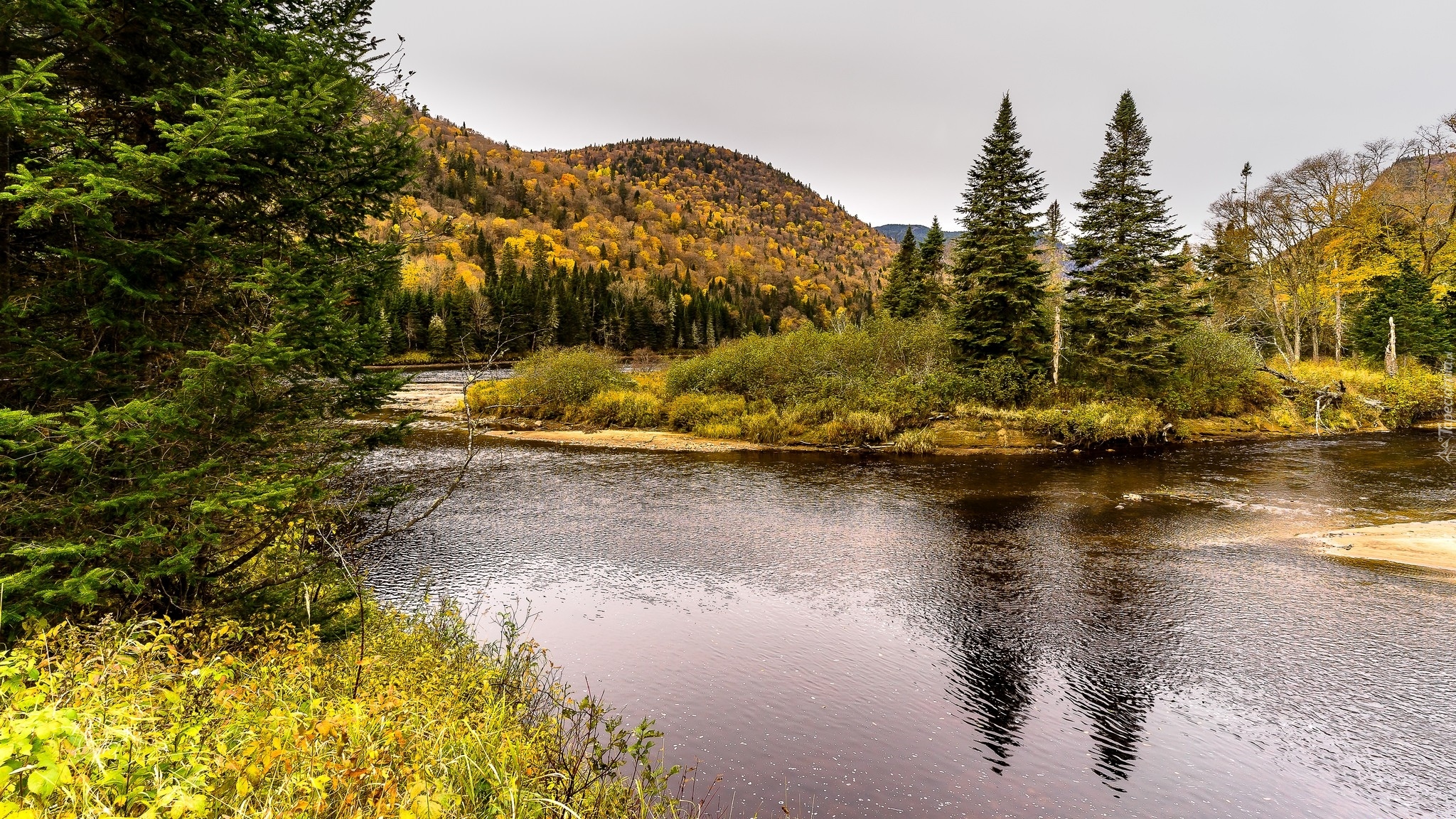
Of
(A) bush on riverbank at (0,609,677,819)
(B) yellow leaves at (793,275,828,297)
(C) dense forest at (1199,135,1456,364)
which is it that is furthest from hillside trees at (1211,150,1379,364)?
(B) yellow leaves at (793,275,828,297)

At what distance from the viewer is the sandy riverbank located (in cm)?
1128

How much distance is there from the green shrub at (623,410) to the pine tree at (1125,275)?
19.3 meters

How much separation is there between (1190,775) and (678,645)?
19.9ft

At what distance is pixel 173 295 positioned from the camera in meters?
5.18

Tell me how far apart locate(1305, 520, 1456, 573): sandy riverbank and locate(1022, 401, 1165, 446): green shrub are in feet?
35.8

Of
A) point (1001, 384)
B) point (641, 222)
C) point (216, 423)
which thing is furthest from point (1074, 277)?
point (641, 222)

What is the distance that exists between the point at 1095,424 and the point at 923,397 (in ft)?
21.5

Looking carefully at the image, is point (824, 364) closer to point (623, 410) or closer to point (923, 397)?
point (923, 397)

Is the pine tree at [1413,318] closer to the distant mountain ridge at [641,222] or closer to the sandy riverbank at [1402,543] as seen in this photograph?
the sandy riverbank at [1402,543]

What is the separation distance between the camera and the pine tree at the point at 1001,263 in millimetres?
25062

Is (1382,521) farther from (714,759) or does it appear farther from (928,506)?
(714,759)

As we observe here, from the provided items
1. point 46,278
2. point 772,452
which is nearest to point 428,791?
point 46,278

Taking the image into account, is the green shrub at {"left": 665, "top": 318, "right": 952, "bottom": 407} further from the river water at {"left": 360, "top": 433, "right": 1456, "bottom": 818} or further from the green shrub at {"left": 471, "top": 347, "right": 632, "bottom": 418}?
the river water at {"left": 360, "top": 433, "right": 1456, "bottom": 818}

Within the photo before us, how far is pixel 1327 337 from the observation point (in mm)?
40062
